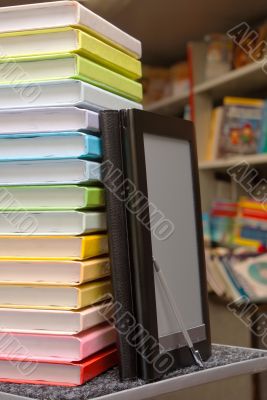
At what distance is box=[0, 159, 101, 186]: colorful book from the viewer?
0.55 metres

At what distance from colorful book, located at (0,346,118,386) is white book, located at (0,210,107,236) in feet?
0.46

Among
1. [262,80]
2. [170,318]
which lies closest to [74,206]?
[170,318]

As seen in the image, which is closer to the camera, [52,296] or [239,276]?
[52,296]

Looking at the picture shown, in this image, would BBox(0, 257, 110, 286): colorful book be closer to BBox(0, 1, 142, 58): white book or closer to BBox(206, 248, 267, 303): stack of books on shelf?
BBox(0, 1, 142, 58): white book

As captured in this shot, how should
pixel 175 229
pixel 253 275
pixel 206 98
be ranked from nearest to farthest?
pixel 175 229
pixel 253 275
pixel 206 98

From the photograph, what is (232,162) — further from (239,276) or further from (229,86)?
(239,276)

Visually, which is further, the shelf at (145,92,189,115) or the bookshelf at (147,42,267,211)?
the shelf at (145,92,189,115)

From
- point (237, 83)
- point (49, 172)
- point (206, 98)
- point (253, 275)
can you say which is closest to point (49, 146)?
point (49, 172)

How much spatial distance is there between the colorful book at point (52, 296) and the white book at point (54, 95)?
0.21 m

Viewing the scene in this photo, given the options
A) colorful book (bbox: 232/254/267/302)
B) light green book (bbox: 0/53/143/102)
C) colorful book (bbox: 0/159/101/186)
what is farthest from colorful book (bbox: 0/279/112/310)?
colorful book (bbox: 232/254/267/302)

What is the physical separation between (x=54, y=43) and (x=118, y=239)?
0.78 ft

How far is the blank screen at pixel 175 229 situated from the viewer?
1.88 feet

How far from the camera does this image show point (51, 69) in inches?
22.4

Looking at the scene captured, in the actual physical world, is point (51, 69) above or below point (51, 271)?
above
